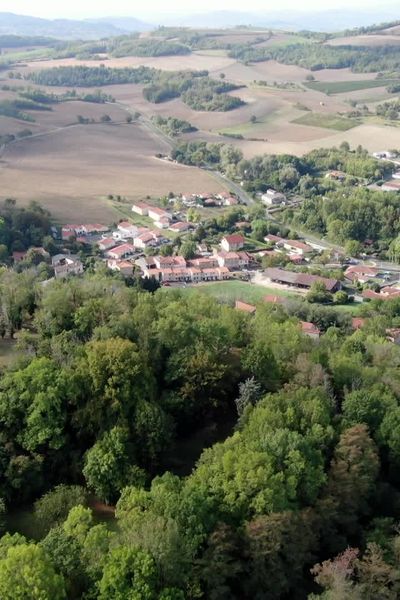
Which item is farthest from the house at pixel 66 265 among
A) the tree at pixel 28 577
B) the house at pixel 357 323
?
the tree at pixel 28 577

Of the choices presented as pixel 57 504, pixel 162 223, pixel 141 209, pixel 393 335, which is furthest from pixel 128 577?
pixel 141 209

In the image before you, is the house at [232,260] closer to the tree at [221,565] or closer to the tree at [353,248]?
the tree at [353,248]

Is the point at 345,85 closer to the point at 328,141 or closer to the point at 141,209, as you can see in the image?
the point at 328,141

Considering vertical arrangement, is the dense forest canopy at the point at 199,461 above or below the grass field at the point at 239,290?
above

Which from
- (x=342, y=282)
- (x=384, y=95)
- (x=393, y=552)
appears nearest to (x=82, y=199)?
(x=342, y=282)

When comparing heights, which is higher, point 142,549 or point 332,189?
point 142,549

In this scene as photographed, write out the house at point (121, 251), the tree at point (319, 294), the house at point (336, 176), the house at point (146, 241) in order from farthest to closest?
the house at point (336, 176)
the house at point (146, 241)
the house at point (121, 251)
the tree at point (319, 294)

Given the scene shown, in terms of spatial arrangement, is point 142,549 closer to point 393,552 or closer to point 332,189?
point 393,552
